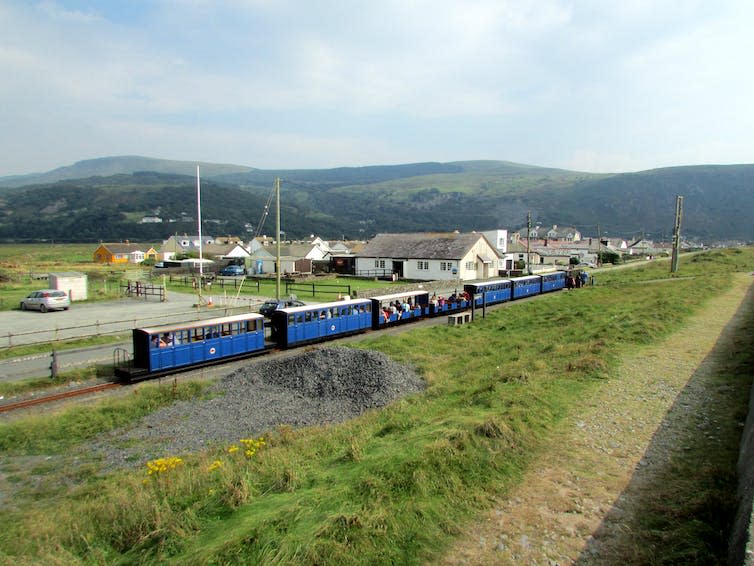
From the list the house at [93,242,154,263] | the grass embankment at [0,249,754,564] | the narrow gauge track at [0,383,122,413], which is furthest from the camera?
the house at [93,242,154,263]

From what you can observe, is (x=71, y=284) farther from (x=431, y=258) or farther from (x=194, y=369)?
(x=431, y=258)

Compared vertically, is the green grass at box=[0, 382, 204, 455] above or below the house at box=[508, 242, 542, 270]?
below

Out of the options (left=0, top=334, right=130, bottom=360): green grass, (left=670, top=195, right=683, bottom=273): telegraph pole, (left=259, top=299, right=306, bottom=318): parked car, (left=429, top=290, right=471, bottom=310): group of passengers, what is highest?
(left=670, top=195, right=683, bottom=273): telegraph pole

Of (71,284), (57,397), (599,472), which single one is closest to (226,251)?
(71,284)

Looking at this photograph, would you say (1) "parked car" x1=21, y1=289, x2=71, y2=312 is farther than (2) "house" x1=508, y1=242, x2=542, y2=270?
No

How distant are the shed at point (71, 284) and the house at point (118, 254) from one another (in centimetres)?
5678

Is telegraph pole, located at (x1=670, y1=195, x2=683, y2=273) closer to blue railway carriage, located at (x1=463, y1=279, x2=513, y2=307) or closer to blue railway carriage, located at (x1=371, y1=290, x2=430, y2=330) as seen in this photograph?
blue railway carriage, located at (x1=463, y1=279, x2=513, y2=307)

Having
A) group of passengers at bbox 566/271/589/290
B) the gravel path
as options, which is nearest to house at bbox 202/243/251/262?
group of passengers at bbox 566/271/589/290

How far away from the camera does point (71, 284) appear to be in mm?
39750

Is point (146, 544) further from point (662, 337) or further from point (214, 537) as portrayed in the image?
point (662, 337)

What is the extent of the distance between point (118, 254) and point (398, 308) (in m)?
79.1

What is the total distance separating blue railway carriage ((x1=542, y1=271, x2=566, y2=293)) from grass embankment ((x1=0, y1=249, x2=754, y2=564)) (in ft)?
111

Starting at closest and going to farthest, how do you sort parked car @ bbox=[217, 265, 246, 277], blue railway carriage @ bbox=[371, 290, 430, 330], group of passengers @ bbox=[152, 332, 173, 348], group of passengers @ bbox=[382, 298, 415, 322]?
group of passengers @ bbox=[152, 332, 173, 348]
blue railway carriage @ bbox=[371, 290, 430, 330]
group of passengers @ bbox=[382, 298, 415, 322]
parked car @ bbox=[217, 265, 246, 277]

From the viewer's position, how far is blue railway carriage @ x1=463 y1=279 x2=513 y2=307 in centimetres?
3859
